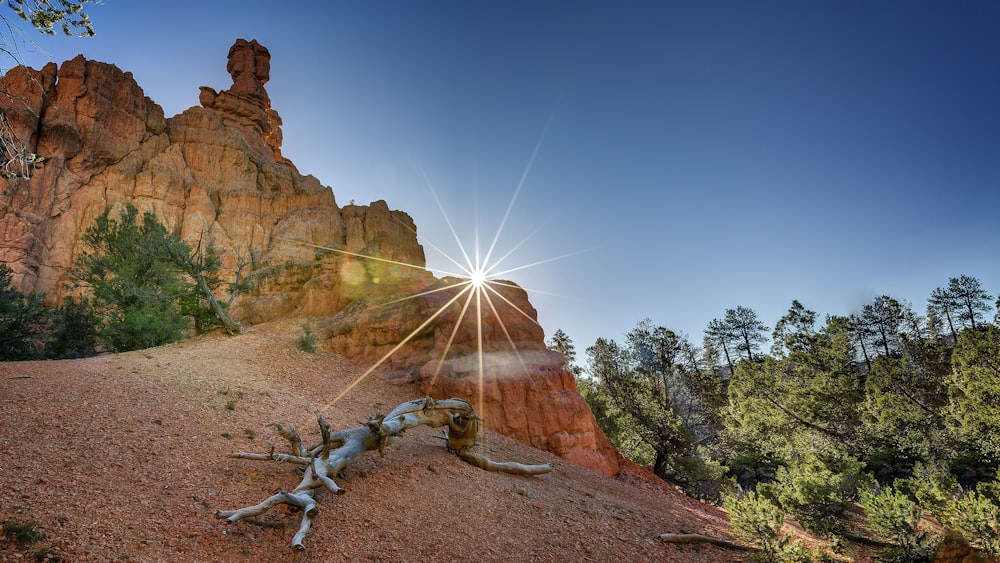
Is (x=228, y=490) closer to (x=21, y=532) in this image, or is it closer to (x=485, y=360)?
(x=21, y=532)

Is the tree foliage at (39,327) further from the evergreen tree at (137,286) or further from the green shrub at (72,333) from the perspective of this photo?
the evergreen tree at (137,286)

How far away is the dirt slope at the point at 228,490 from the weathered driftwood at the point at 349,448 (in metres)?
0.28

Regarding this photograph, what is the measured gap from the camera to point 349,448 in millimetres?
7191

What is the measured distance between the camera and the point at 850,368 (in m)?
20.2

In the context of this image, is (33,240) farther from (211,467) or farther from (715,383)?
(715,383)

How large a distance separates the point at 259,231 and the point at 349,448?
47799 millimetres

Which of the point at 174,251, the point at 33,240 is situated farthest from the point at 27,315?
the point at 33,240

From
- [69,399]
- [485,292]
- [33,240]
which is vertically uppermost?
[33,240]

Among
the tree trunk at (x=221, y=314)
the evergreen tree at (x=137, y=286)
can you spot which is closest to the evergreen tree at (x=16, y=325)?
the evergreen tree at (x=137, y=286)

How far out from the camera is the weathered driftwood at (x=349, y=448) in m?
5.17

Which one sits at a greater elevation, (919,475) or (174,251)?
(174,251)

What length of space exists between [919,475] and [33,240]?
60601 millimetres

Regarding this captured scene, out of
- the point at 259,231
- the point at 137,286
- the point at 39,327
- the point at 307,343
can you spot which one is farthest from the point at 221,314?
the point at 259,231


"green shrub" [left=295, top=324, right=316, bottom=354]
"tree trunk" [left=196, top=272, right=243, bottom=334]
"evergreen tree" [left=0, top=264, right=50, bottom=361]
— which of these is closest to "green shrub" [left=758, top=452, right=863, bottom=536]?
"green shrub" [left=295, top=324, right=316, bottom=354]
